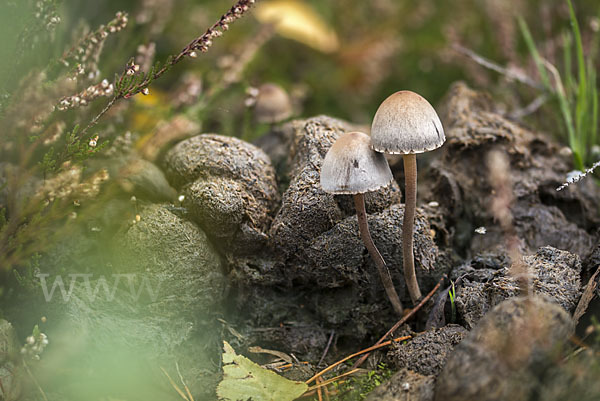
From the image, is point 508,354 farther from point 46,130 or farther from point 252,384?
point 46,130

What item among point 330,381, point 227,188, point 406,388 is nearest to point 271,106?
point 227,188

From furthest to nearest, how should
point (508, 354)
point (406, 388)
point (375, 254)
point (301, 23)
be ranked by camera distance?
1. point (301, 23)
2. point (375, 254)
3. point (406, 388)
4. point (508, 354)

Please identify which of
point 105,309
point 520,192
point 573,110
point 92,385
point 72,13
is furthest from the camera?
point 72,13

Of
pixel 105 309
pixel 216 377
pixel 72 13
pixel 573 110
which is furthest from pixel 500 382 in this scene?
pixel 72 13

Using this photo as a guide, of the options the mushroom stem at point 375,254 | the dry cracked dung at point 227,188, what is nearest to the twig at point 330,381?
the mushroom stem at point 375,254

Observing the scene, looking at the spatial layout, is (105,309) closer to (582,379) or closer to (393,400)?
(393,400)

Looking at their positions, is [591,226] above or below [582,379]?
below

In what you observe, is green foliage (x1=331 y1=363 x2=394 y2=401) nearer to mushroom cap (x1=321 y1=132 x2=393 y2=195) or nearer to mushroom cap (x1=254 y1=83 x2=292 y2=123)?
mushroom cap (x1=321 y1=132 x2=393 y2=195)
